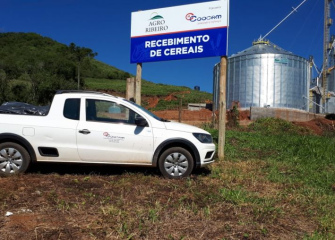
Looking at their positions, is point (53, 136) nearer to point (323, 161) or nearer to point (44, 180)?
point (44, 180)

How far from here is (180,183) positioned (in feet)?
19.5

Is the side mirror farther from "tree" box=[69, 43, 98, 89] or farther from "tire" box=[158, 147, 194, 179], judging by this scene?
"tree" box=[69, 43, 98, 89]

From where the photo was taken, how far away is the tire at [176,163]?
632 cm

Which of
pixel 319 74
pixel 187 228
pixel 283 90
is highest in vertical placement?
pixel 319 74

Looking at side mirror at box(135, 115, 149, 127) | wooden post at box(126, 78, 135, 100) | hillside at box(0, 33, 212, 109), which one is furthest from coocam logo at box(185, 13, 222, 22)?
hillside at box(0, 33, 212, 109)

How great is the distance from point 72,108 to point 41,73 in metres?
43.4

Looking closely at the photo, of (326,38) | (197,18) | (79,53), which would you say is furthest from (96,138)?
(79,53)

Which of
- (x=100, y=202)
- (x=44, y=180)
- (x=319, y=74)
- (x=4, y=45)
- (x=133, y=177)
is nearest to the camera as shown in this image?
(x=100, y=202)

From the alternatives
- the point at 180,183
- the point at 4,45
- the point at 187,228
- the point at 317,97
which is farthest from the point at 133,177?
the point at 4,45

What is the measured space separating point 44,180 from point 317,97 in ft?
104

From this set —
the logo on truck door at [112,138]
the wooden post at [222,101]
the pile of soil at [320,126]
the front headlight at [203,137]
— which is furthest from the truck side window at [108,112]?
the pile of soil at [320,126]

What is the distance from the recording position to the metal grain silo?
25.0m

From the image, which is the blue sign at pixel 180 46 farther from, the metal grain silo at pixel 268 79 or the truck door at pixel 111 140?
the metal grain silo at pixel 268 79

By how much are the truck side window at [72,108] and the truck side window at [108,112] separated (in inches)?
7.5
